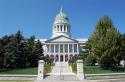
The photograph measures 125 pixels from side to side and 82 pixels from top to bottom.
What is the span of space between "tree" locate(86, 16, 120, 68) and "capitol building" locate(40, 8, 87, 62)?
6083 centimetres

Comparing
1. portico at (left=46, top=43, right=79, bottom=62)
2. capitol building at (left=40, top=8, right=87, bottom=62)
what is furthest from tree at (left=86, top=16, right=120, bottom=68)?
portico at (left=46, top=43, right=79, bottom=62)

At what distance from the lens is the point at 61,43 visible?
116 metres

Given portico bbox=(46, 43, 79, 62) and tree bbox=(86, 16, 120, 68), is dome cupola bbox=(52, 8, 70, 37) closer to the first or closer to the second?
portico bbox=(46, 43, 79, 62)

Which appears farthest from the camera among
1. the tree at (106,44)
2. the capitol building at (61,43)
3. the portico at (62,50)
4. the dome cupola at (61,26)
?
the dome cupola at (61,26)

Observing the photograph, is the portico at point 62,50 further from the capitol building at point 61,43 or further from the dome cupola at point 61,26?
the dome cupola at point 61,26

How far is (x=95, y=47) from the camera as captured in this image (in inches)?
1988

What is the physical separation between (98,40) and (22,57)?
64.3 feet

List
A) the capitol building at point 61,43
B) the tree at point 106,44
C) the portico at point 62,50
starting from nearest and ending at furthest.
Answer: the tree at point 106,44 → the capitol building at point 61,43 → the portico at point 62,50

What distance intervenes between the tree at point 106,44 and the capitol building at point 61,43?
60.8 meters

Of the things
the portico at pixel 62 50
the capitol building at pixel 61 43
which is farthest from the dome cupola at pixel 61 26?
the portico at pixel 62 50

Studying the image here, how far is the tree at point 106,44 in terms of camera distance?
48969 mm

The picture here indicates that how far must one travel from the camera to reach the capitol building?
379ft

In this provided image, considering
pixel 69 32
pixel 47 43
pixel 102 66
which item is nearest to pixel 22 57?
pixel 102 66

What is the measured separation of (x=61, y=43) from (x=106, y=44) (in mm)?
66890
